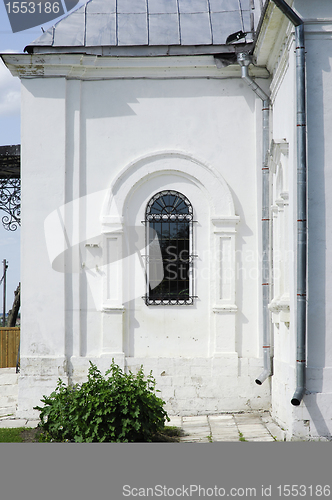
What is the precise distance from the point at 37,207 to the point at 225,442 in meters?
4.78

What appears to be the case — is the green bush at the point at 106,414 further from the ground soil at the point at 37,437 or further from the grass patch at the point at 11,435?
the grass patch at the point at 11,435

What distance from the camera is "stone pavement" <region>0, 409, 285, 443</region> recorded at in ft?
23.8

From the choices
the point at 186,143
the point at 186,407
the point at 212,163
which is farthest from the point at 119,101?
the point at 186,407

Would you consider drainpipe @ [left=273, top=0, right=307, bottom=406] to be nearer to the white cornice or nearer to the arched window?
the white cornice

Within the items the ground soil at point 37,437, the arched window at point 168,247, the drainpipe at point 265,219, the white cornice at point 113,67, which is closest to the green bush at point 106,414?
the ground soil at point 37,437

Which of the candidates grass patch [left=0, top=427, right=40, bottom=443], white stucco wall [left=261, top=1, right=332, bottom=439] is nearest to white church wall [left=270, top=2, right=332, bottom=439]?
white stucco wall [left=261, top=1, right=332, bottom=439]

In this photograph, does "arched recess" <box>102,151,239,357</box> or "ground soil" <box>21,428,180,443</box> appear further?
"arched recess" <box>102,151,239,357</box>

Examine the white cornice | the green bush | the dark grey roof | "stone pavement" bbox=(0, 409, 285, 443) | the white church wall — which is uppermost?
the dark grey roof

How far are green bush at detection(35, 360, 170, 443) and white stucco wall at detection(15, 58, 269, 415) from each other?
192 centimetres

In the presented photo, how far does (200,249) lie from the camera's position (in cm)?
884

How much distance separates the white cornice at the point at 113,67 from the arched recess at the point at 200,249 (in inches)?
55.9

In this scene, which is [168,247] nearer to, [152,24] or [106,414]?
[106,414]

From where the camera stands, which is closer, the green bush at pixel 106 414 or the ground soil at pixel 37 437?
the green bush at pixel 106 414

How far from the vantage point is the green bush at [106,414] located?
6.31 metres
